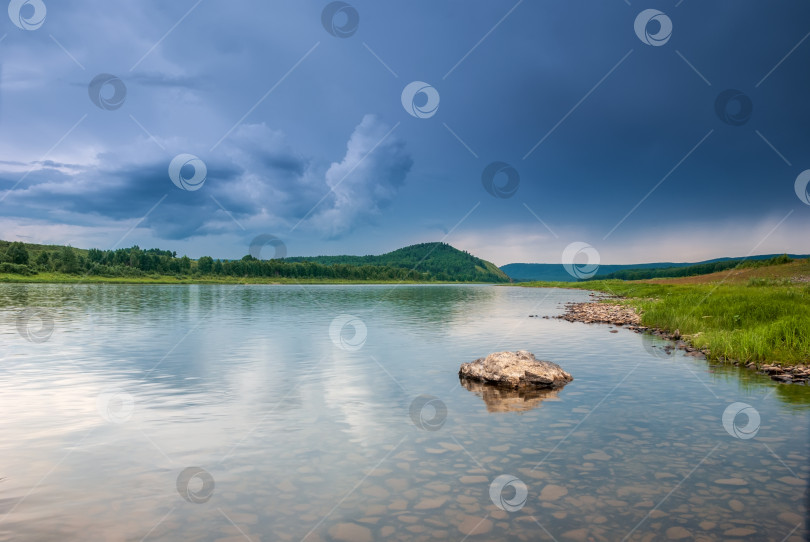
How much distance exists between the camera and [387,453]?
12.1 meters

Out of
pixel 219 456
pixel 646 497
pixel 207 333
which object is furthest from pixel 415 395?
pixel 207 333

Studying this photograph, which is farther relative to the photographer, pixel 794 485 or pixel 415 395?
pixel 415 395

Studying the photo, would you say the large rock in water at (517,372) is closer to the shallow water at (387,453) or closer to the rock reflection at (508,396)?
the rock reflection at (508,396)

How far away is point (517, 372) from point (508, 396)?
206 centimetres

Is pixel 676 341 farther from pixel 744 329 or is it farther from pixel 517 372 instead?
pixel 517 372

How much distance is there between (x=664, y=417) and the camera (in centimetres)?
1537

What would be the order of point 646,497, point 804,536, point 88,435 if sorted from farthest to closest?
point 88,435
point 646,497
point 804,536

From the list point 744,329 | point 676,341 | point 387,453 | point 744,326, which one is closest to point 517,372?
point 387,453

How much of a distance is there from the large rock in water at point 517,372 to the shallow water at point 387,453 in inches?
34.9

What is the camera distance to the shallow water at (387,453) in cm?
852

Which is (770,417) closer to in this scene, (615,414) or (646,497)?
(615,414)

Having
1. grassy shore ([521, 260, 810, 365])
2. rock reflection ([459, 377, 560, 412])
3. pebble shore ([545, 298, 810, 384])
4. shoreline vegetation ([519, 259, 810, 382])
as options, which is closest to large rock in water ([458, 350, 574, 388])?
rock reflection ([459, 377, 560, 412])

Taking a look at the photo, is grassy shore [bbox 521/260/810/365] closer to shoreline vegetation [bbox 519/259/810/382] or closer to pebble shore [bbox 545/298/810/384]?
shoreline vegetation [bbox 519/259/810/382]

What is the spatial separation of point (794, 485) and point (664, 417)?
5286mm
